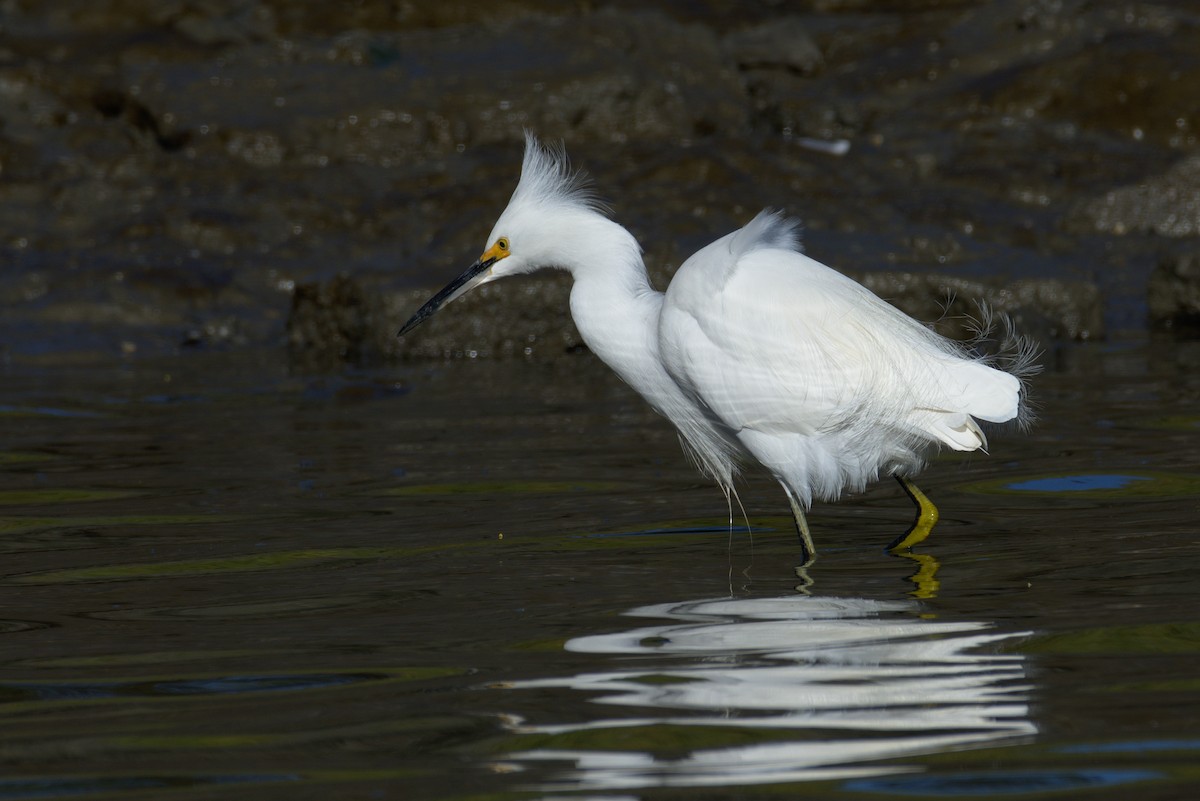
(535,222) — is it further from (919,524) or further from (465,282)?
(919,524)

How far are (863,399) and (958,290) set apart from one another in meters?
5.58

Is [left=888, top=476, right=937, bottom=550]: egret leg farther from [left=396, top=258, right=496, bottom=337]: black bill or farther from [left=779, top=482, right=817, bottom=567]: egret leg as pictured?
[left=396, top=258, right=496, bottom=337]: black bill

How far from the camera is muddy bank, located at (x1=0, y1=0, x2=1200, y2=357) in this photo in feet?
41.1

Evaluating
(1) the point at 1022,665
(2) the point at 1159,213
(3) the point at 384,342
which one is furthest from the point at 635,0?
(1) the point at 1022,665

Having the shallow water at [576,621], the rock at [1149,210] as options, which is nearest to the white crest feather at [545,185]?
the shallow water at [576,621]

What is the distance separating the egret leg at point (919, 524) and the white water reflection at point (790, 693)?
990 mm

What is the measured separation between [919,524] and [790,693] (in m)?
2.12

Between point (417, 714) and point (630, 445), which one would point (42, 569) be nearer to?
point (417, 714)

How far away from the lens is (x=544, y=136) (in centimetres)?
1562

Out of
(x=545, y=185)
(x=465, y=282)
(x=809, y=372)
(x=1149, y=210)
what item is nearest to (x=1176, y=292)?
(x=1149, y=210)

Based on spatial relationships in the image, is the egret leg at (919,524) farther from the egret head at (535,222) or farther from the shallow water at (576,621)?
the egret head at (535,222)

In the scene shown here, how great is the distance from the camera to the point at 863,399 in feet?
16.8

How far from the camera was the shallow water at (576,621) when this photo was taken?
287cm

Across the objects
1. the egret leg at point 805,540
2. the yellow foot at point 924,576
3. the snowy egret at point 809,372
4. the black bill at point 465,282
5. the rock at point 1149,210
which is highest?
the rock at point 1149,210
